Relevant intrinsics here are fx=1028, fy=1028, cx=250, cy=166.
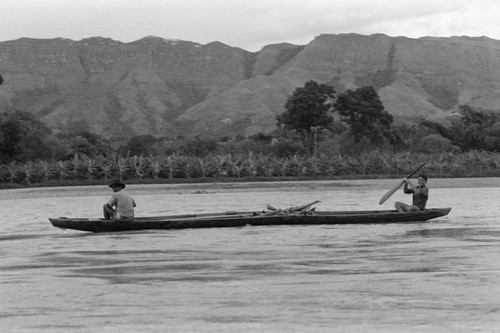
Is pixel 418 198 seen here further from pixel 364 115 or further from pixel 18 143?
pixel 364 115

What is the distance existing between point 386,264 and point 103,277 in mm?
4298

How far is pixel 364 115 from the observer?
63.9 m

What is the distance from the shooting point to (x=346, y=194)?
4212cm

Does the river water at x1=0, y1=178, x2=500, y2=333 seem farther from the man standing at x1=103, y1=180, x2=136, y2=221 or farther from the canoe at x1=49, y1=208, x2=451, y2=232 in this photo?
the man standing at x1=103, y1=180, x2=136, y2=221

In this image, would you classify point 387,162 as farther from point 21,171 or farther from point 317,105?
point 21,171

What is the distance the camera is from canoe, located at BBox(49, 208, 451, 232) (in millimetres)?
22062

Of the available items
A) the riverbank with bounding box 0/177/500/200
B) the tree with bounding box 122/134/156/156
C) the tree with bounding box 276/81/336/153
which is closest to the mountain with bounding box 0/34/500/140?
the tree with bounding box 122/134/156/156

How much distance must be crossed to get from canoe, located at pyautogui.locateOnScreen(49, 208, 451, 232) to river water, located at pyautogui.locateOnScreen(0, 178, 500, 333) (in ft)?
0.67

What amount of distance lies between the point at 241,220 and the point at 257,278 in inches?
329

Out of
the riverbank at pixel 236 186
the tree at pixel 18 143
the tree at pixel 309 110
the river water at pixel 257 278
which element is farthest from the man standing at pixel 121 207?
the tree at pixel 309 110

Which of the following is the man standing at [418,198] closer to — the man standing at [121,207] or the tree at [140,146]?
the man standing at [121,207]

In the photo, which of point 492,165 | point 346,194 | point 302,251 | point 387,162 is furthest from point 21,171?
point 302,251

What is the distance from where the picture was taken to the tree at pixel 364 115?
2509 inches

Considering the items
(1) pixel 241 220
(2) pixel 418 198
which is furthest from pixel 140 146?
(1) pixel 241 220
